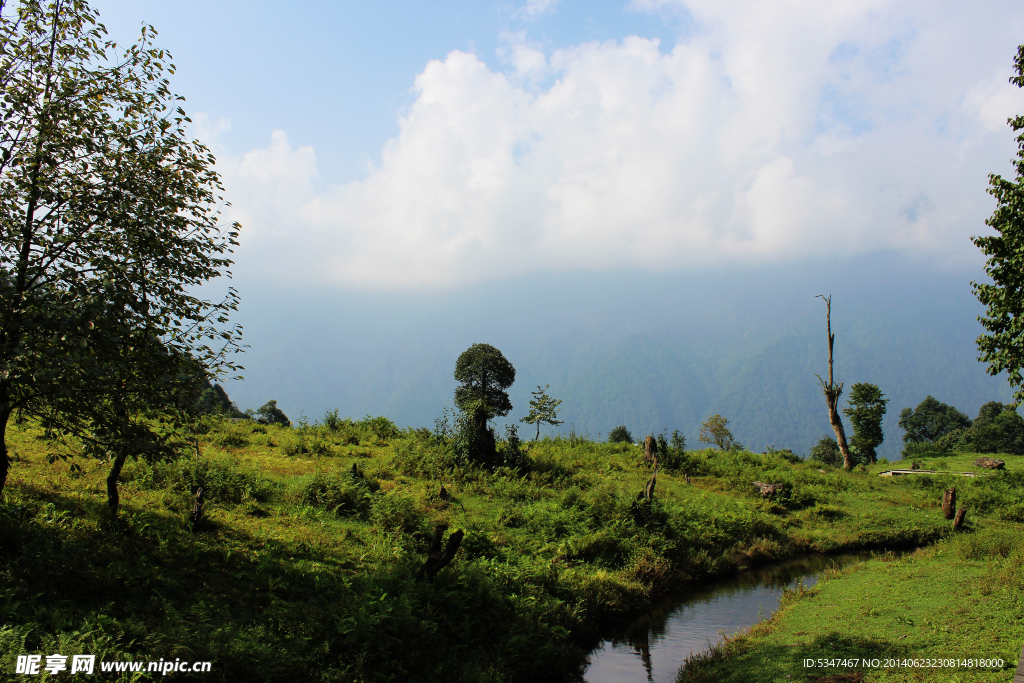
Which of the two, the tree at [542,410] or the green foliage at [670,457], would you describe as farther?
the tree at [542,410]

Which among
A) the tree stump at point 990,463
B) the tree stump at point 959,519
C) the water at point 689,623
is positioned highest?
the tree stump at point 990,463

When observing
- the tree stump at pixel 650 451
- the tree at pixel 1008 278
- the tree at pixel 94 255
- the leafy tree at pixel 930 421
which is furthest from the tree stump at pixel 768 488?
the leafy tree at pixel 930 421

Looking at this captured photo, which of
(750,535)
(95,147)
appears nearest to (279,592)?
(95,147)

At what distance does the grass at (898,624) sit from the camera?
36.9 feet

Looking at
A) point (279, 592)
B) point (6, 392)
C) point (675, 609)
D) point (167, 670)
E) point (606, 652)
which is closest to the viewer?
point (167, 670)

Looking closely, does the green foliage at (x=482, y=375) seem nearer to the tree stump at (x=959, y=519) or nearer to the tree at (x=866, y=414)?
the tree stump at (x=959, y=519)

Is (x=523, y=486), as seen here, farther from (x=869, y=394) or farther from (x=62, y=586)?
(x=869, y=394)

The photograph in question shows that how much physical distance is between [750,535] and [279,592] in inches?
820

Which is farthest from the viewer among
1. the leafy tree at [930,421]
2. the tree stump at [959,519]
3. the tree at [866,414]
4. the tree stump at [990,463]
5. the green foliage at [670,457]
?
the leafy tree at [930,421]

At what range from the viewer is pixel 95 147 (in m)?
11.2

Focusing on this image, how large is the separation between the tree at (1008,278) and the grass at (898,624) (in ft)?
21.2

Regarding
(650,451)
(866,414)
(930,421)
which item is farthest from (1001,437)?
(650,451)

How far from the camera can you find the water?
15.2m

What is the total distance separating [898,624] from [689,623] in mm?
6237
